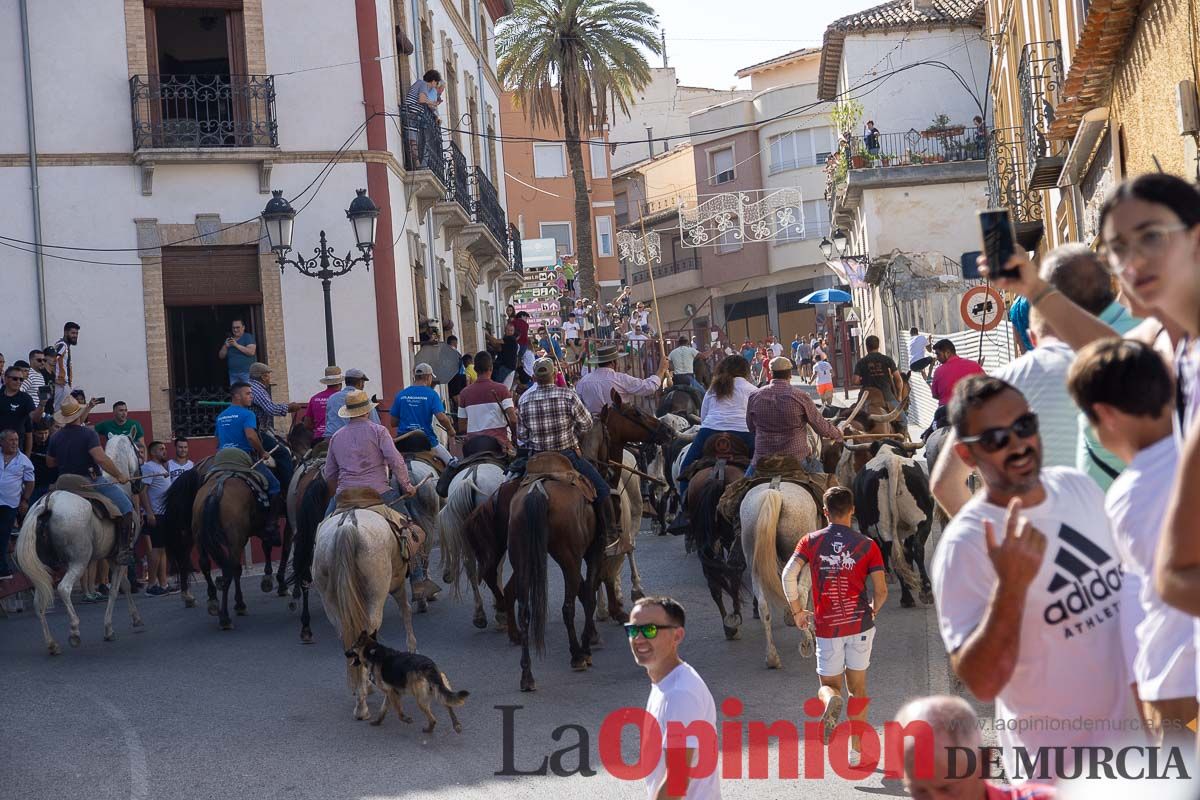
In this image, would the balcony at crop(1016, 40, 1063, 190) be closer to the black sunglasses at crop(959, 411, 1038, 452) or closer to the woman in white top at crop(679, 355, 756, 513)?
the woman in white top at crop(679, 355, 756, 513)

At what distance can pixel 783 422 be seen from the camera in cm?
1162

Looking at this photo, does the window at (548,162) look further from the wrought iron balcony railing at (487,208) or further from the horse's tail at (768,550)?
the horse's tail at (768,550)

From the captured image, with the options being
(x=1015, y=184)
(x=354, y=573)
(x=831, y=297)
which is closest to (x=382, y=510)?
(x=354, y=573)

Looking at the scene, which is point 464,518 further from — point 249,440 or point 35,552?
point 35,552

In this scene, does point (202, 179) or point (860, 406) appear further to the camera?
point (202, 179)

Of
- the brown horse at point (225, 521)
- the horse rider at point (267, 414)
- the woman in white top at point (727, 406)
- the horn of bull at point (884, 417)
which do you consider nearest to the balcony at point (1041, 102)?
the horn of bull at point (884, 417)

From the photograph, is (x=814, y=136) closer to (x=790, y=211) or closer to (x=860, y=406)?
(x=790, y=211)

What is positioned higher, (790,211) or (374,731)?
(790,211)

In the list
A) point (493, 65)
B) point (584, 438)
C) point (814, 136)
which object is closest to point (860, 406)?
point (584, 438)

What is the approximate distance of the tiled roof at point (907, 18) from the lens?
41.5 m

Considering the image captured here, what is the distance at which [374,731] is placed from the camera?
10031mm

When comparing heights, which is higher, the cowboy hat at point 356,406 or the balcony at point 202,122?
the balcony at point 202,122

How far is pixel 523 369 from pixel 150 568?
7.68 m

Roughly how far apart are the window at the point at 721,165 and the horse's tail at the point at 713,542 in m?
54.0
